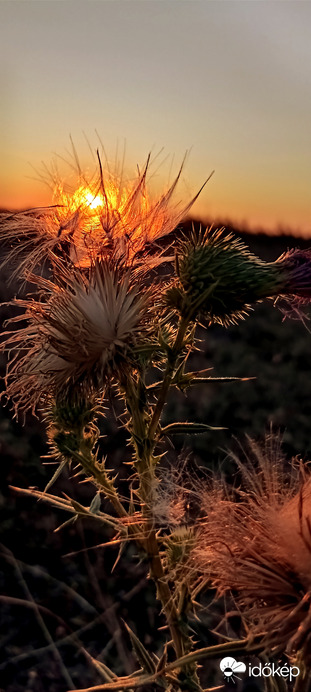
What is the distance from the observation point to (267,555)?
67 cm

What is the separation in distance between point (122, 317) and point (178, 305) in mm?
65

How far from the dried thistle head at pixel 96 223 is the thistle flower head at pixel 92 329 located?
5 centimetres

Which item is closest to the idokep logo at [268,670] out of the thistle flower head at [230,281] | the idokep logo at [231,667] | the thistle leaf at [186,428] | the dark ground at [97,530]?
the idokep logo at [231,667]

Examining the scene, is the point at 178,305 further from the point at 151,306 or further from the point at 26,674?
the point at 26,674

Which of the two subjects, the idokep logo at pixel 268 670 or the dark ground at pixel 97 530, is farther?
the dark ground at pixel 97 530

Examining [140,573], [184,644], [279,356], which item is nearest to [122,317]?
[184,644]

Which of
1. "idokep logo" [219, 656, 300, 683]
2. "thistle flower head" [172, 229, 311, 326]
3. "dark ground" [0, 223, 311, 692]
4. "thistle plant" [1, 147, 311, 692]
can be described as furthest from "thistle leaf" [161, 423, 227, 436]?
"dark ground" [0, 223, 311, 692]

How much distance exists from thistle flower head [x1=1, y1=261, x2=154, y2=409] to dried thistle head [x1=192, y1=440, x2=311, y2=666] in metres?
0.19

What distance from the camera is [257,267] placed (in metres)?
0.82

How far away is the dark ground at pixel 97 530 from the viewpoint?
121 inches

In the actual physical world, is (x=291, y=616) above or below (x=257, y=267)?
below

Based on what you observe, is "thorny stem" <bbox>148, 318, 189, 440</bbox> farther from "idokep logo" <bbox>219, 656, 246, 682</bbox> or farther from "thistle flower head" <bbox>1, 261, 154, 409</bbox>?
"idokep logo" <bbox>219, 656, 246, 682</bbox>

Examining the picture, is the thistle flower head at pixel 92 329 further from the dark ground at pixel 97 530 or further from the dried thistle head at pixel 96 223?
the dark ground at pixel 97 530

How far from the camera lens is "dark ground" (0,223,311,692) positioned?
3.06m
